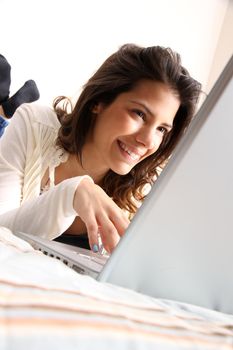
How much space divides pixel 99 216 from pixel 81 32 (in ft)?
4.74

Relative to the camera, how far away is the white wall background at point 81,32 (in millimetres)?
1557

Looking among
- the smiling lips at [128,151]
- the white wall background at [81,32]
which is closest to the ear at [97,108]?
the smiling lips at [128,151]

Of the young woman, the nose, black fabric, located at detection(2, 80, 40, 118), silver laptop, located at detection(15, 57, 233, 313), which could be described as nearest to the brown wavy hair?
the young woman

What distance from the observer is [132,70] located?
2.99 feet

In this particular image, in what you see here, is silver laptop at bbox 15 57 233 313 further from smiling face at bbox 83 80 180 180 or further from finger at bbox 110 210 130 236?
smiling face at bbox 83 80 180 180

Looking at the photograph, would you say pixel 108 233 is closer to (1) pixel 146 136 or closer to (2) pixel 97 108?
(1) pixel 146 136

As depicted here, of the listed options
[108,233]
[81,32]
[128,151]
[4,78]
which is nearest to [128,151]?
[128,151]

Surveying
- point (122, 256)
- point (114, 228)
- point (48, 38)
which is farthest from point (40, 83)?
point (122, 256)

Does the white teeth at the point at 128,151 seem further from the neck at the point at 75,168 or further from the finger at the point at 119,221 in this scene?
the finger at the point at 119,221

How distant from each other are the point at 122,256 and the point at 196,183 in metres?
0.07

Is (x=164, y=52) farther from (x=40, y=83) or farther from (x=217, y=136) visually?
(x=40, y=83)

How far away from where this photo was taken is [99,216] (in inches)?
20.0

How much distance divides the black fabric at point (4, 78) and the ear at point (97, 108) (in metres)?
0.44

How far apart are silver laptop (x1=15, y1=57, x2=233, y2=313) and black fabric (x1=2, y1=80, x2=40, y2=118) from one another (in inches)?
46.1
